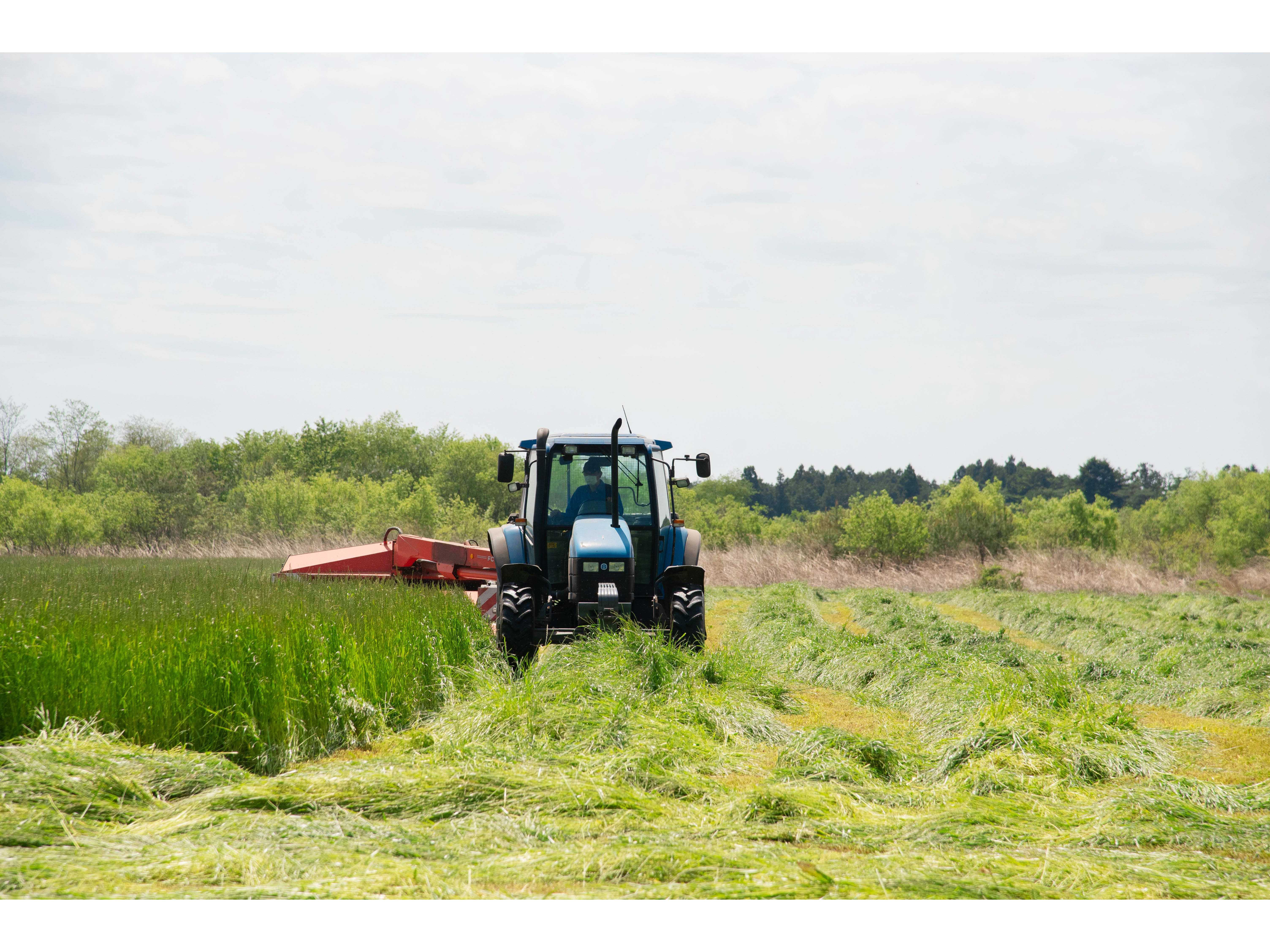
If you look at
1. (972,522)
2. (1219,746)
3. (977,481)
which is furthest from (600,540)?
(977,481)

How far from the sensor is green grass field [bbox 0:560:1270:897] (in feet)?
12.0

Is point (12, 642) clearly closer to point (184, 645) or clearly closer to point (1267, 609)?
point (184, 645)

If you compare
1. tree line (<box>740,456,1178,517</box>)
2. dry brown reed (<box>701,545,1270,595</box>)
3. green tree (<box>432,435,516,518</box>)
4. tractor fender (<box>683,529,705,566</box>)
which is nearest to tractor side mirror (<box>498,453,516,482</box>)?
tractor fender (<box>683,529,705,566</box>)

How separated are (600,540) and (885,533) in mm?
26214

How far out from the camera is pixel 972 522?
33625mm

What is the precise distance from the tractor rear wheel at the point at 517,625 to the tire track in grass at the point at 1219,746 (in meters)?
5.06

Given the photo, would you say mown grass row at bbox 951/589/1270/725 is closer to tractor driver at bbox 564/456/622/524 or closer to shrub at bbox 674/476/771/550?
tractor driver at bbox 564/456/622/524

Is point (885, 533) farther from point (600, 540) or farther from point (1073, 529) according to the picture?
point (600, 540)

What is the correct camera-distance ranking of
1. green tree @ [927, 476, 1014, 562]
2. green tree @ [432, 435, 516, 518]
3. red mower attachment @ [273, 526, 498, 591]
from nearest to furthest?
red mower attachment @ [273, 526, 498, 591] → green tree @ [927, 476, 1014, 562] → green tree @ [432, 435, 516, 518]

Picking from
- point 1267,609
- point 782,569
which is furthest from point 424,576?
point 782,569

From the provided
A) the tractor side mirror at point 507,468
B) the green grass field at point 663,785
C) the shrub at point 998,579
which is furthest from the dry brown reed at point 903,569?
the green grass field at point 663,785

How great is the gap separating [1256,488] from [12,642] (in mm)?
41768

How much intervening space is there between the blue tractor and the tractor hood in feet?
0.03

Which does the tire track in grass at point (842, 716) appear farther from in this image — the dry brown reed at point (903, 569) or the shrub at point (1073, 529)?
the shrub at point (1073, 529)
